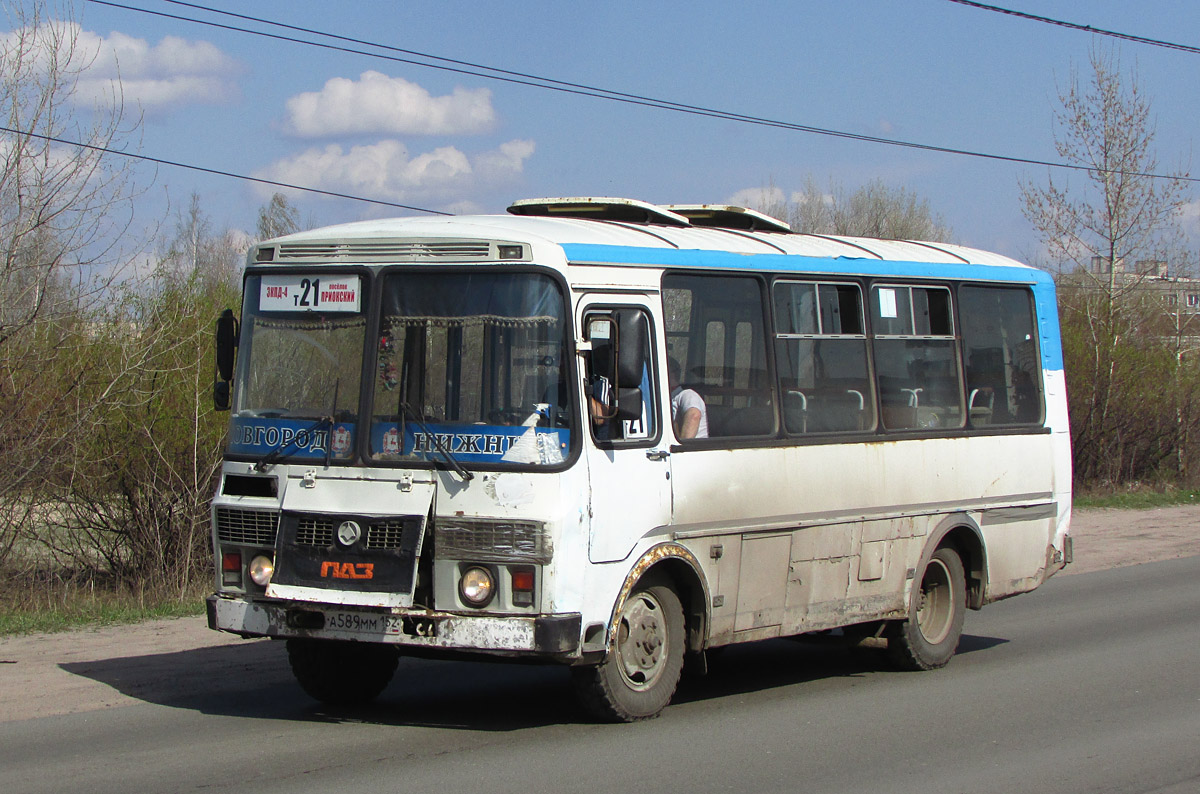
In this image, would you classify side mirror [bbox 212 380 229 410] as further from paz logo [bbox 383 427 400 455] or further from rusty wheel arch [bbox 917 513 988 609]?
rusty wheel arch [bbox 917 513 988 609]

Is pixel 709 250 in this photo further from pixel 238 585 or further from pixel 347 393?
pixel 238 585

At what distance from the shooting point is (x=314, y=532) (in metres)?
7.11

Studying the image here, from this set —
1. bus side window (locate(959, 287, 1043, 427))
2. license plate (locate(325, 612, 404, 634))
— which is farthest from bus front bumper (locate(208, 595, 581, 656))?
bus side window (locate(959, 287, 1043, 427))

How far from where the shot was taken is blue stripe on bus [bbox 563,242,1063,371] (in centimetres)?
741

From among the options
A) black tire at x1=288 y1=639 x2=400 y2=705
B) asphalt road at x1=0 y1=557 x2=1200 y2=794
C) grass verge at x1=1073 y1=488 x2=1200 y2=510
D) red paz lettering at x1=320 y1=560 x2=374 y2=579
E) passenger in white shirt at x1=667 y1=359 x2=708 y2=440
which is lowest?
asphalt road at x1=0 y1=557 x2=1200 y2=794

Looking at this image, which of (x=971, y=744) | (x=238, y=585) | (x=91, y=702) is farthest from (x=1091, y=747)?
(x=91, y=702)

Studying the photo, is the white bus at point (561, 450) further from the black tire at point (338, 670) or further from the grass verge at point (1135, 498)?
the grass verge at point (1135, 498)

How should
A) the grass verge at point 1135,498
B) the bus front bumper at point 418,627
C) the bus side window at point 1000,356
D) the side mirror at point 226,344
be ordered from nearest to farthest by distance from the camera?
1. the bus front bumper at point 418,627
2. the side mirror at point 226,344
3. the bus side window at point 1000,356
4. the grass verge at point 1135,498

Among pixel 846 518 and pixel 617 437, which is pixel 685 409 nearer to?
pixel 617 437

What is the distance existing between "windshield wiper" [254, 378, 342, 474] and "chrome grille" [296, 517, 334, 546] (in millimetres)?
305

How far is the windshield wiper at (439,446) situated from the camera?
22.5 feet

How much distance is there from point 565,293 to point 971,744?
3.24m

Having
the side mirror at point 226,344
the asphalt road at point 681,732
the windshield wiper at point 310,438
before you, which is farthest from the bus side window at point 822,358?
the side mirror at point 226,344

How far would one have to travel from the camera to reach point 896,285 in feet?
31.5
